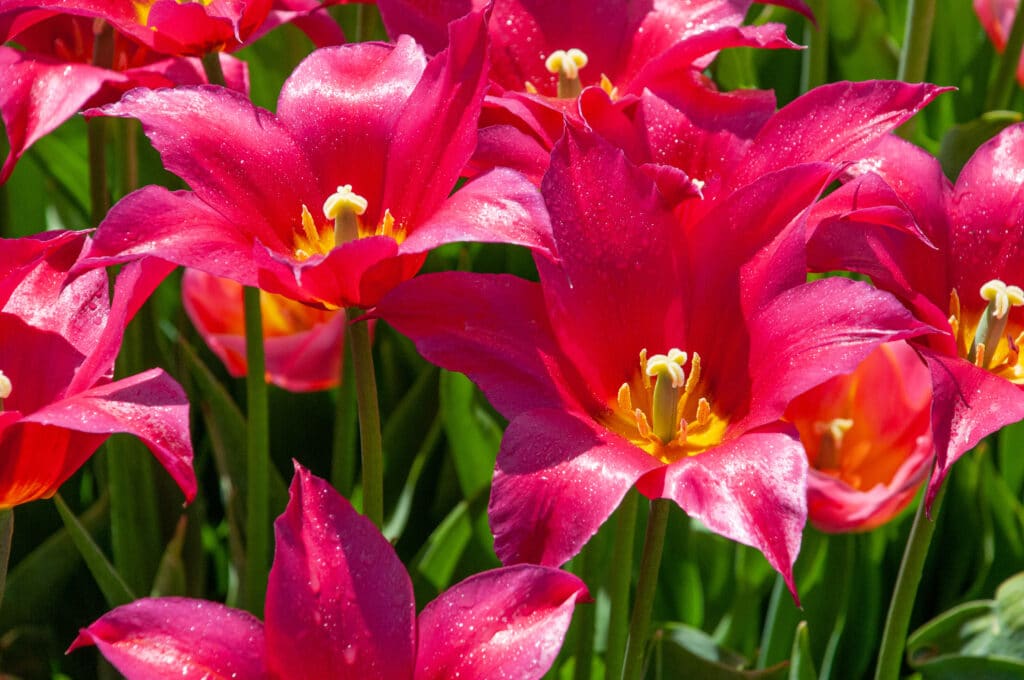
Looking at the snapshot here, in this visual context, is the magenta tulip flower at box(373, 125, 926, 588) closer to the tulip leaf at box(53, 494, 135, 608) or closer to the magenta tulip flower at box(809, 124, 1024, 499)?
the magenta tulip flower at box(809, 124, 1024, 499)

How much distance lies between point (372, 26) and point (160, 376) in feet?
1.85

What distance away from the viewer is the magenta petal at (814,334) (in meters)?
0.69

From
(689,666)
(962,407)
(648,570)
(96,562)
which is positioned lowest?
(689,666)

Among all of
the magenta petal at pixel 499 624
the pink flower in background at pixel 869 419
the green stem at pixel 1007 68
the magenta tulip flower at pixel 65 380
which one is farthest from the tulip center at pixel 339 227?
the green stem at pixel 1007 68

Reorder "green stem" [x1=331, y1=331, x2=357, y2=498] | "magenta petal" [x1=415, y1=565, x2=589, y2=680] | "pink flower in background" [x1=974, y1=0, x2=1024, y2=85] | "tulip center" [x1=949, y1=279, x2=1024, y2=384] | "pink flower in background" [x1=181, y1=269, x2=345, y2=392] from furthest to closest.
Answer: "pink flower in background" [x1=974, y1=0, x2=1024, y2=85] < "pink flower in background" [x1=181, y1=269, x2=345, y2=392] < "green stem" [x1=331, y1=331, x2=357, y2=498] < "tulip center" [x1=949, y1=279, x2=1024, y2=384] < "magenta petal" [x1=415, y1=565, x2=589, y2=680]

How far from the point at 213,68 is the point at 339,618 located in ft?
1.44

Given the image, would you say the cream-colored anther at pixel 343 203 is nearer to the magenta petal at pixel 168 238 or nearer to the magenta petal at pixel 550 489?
the magenta petal at pixel 168 238

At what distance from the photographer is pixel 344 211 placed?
80 centimetres

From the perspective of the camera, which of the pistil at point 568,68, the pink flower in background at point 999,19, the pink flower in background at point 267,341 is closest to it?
the pistil at point 568,68

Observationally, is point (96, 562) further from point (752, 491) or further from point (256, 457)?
point (752, 491)

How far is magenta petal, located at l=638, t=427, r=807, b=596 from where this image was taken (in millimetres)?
637

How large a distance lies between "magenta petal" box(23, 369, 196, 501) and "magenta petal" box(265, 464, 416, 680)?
65 millimetres

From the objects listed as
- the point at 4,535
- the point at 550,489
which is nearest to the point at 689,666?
the point at 550,489

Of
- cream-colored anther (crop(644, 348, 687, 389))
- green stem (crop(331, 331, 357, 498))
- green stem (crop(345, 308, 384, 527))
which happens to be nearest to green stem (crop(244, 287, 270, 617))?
green stem (crop(331, 331, 357, 498))
